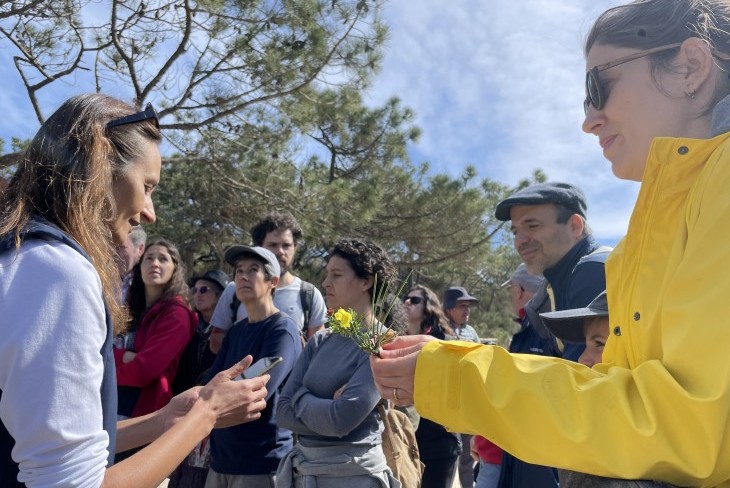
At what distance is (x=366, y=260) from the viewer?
10.3ft

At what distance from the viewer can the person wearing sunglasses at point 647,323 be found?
88cm

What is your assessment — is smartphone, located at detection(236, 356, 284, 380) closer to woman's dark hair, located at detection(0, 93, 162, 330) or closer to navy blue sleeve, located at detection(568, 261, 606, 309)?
woman's dark hair, located at detection(0, 93, 162, 330)

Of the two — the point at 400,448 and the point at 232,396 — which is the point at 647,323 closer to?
the point at 232,396

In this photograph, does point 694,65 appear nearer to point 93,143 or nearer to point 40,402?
point 93,143

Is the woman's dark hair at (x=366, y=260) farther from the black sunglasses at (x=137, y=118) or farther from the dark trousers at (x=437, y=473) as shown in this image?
the dark trousers at (x=437, y=473)

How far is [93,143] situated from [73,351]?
0.54m

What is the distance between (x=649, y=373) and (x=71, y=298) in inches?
42.5

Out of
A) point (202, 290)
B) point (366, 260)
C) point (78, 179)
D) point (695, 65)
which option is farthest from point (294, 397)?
point (202, 290)

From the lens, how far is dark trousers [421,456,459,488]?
4.20 meters

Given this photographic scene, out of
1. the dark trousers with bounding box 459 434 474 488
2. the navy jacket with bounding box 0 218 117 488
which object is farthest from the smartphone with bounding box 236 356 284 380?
the dark trousers with bounding box 459 434 474 488

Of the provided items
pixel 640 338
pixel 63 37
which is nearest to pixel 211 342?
pixel 640 338

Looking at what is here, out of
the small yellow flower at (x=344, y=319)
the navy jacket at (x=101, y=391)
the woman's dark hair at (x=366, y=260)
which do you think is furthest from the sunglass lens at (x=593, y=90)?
the woman's dark hair at (x=366, y=260)

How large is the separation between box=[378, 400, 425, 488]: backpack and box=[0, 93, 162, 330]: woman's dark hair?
1.75 m

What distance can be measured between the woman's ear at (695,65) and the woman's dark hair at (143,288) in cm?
331
